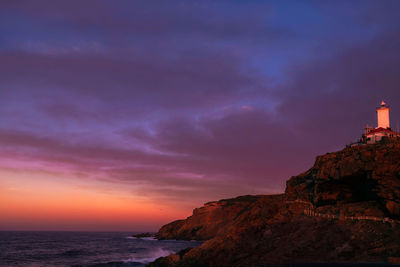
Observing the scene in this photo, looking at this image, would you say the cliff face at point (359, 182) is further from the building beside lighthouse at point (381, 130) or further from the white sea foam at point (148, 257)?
the white sea foam at point (148, 257)

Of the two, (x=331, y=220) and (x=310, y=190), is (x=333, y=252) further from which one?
(x=310, y=190)

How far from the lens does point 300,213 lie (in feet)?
162

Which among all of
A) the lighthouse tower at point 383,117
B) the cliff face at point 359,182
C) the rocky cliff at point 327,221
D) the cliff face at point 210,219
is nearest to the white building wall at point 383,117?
the lighthouse tower at point 383,117

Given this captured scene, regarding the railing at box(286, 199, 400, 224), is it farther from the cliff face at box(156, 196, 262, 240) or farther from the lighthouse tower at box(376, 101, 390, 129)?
the cliff face at box(156, 196, 262, 240)

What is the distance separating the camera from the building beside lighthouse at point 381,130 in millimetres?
58550

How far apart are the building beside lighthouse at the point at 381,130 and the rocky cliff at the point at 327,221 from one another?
10189 millimetres

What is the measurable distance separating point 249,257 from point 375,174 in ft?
61.5

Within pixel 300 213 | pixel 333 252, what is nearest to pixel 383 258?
pixel 333 252

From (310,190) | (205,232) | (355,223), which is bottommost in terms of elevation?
(205,232)

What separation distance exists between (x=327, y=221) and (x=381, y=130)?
2454cm

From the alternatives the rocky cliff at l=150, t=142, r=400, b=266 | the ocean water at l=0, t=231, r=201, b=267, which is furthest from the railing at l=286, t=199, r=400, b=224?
the ocean water at l=0, t=231, r=201, b=267

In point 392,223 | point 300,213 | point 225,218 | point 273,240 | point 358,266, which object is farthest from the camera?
point 225,218

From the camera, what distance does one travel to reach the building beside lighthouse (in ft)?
192

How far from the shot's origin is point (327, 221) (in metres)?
43.4
